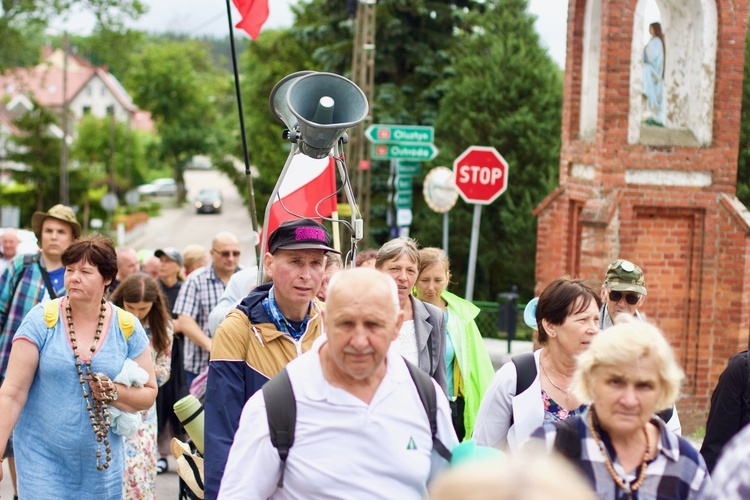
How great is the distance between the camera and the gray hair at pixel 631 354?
342 centimetres

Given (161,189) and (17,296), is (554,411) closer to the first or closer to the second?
(17,296)

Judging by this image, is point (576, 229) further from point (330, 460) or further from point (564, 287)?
point (330, 460)

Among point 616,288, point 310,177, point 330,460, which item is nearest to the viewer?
point 330,460

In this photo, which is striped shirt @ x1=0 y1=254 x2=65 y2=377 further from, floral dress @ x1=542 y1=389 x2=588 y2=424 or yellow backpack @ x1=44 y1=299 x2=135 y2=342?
floral dress @ x1=542 y1=389 x2=588 y2=424

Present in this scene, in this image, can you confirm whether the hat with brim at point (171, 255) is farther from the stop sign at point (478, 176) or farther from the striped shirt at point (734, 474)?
the striped shirt at point (734, 474)

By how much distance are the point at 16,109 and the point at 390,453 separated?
109100mm

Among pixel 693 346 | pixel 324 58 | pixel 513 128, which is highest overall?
pixel 324 58

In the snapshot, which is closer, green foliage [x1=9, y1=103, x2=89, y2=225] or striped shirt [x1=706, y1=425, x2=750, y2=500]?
striped shirt [x1=706, y1=425, x2=750, y2=500]

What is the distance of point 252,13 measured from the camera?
30.2ft

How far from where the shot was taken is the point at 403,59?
2931 centimetres

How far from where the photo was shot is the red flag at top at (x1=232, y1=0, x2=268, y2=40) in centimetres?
915

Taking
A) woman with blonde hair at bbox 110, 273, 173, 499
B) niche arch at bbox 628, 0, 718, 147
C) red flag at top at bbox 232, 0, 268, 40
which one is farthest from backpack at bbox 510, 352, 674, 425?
niche arch at bbox 628, 0, 718, 147

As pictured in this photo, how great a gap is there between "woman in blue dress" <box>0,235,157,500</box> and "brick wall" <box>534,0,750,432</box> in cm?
841

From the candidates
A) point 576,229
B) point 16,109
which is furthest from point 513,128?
point 16,109
